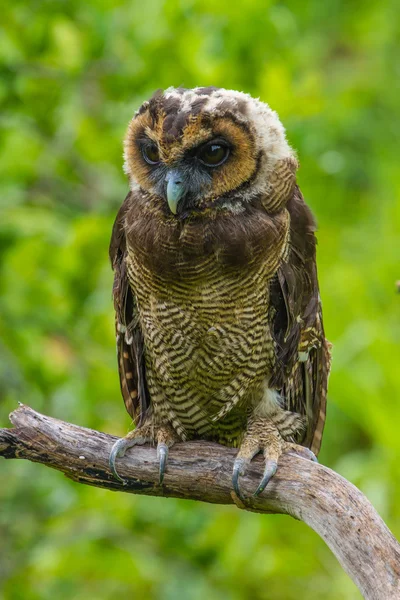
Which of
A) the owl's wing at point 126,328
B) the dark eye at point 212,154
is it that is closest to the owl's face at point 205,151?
the dark eye at point 212,154

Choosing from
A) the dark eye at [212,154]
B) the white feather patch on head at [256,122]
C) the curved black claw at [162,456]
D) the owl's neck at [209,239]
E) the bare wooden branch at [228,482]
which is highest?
the white feather patch on head at [256,122]

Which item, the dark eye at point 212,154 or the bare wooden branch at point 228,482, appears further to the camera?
the dark eye at point 212,154

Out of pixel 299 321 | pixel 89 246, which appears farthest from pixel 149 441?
pixel 89 246

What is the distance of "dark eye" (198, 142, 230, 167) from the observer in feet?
9.90

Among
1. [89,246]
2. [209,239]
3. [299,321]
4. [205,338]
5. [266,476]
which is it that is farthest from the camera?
[89,246]

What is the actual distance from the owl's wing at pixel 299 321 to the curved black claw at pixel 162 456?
1.47ft

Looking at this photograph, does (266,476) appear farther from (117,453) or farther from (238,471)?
(117,453)

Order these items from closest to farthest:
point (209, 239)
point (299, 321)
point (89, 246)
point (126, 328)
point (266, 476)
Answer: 1. point (266, 476)
2. point (209, 239)
3. point (299, 321)
4. point (126, 328)
5. point (89, 246)

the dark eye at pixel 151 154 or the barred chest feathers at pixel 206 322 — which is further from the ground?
the dark eye at pixel 151 154

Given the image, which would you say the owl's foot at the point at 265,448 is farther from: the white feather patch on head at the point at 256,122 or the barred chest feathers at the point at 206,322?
the white feather patch on head at the point at 256,122

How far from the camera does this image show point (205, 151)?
3.02 metres

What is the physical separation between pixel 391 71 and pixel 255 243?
6.05 meters

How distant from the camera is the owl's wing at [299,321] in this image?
3.23m

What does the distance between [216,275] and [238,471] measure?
0.64 m
